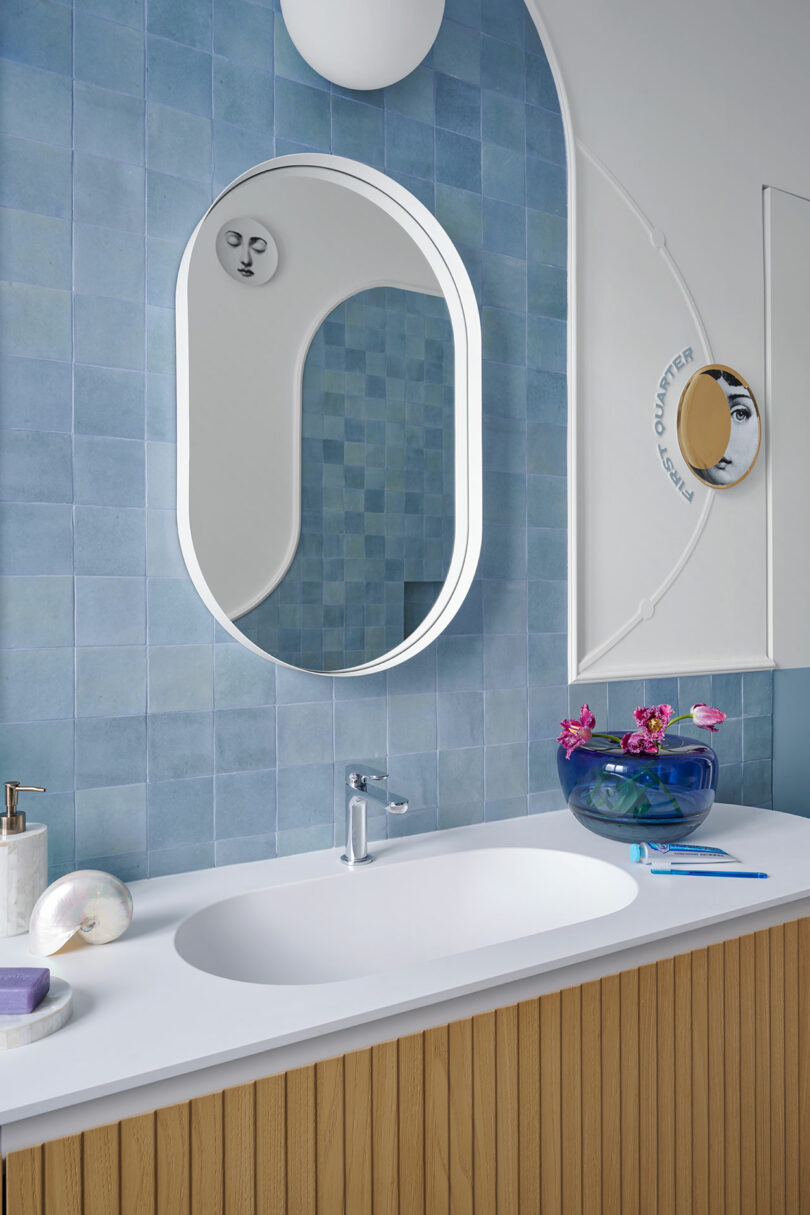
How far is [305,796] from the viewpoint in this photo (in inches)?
55.7

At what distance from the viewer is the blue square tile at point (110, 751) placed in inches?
48.5

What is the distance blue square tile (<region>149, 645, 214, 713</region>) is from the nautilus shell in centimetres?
30

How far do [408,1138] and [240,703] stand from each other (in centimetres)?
66

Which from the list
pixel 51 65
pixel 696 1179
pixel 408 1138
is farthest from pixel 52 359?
pixel 696 1179

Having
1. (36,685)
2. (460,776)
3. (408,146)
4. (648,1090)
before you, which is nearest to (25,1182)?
(36,685)

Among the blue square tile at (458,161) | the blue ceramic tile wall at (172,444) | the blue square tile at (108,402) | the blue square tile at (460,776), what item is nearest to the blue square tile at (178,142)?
the blue ceramic tile wall at (172,444)

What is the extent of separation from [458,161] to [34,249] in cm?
78

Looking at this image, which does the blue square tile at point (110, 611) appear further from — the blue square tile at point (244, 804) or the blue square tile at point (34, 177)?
the blue square tile at point (34, 177)

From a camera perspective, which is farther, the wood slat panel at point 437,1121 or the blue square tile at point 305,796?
the blue square tile at point 305,796

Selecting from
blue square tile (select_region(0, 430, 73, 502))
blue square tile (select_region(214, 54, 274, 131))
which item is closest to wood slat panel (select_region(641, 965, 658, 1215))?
blue square tile (select_region(0, 430, 73, 502))

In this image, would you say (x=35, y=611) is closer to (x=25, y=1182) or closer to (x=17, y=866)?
(x=17, y=866)

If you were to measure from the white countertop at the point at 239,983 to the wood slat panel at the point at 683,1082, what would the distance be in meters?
0.05

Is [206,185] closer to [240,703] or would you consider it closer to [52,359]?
[52,359]

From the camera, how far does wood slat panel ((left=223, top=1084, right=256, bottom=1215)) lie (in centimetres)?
82
